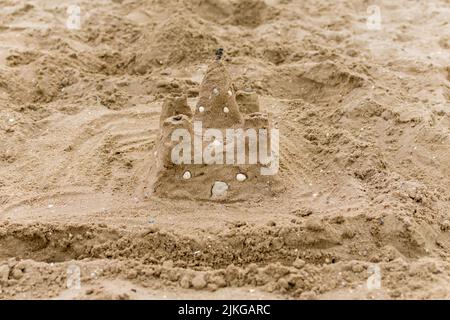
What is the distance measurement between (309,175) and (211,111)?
2.36 feet

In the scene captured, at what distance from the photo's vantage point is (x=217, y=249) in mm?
3004

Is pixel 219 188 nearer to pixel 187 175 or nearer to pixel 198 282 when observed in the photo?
pixel 187 175

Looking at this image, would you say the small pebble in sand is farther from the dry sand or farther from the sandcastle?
the sandcastle

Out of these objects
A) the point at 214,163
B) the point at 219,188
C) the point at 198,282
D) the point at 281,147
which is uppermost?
the point at 281,147

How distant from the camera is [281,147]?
12.6 feet

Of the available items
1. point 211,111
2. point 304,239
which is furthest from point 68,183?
point 304,239

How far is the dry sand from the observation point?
2771 millimetres

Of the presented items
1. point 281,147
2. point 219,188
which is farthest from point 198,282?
point 281,147

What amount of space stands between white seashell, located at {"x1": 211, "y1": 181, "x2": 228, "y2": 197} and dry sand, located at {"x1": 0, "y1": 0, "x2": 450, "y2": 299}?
0.07 meters

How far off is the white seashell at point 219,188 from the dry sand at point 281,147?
0.22 ft

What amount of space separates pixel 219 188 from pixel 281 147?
2.17ft

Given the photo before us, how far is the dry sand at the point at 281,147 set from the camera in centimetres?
277
